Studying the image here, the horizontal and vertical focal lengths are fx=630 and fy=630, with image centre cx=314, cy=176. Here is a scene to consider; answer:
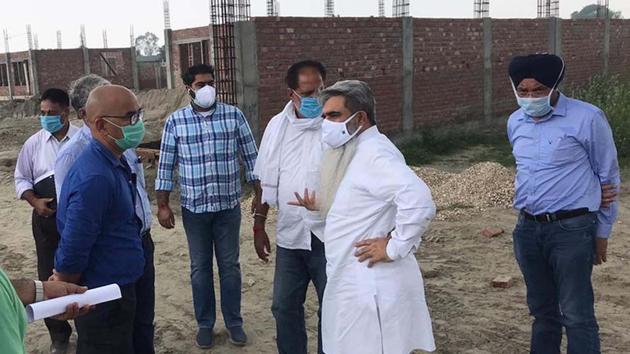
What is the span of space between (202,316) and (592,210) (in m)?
2.55

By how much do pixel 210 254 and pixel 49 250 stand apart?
1.07 m

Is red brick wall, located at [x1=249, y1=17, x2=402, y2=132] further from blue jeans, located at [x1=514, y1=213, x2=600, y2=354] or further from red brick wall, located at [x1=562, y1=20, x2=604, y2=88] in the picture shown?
blue jeans, located at [x1=514, y1=213, x2=600, y2=354]

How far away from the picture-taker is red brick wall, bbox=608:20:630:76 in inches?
706

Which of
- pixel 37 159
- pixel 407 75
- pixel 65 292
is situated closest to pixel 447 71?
pixel 407 75

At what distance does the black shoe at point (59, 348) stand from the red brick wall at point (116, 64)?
26640 millimetres

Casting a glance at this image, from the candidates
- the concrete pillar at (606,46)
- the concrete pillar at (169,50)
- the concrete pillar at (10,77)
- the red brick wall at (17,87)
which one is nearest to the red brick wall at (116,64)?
the red brick wall at (17,87)

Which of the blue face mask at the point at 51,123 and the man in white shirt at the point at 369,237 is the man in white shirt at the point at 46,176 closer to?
the blue face mask at the point at 51,123

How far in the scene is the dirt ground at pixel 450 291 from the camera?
14.4 ft

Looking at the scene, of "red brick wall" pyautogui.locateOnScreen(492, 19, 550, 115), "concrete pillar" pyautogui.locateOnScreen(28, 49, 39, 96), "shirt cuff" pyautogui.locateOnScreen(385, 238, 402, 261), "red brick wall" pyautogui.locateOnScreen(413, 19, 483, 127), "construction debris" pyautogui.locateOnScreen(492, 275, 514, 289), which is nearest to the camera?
"shirt cuff" pyautogui.locateOnScreen(385, 238, 402, 261)

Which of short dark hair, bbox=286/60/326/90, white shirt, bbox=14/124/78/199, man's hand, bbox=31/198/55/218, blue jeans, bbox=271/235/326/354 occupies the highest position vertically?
short dark hair, bbox=286/60/326/90

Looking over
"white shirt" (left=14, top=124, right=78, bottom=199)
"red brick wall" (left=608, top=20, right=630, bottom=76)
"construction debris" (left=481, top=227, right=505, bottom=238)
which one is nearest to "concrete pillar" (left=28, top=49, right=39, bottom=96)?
"red brick wall" (left=608, top=20, right=630, bottom=76)

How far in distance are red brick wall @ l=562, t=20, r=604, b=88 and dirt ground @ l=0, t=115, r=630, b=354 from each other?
372 inches

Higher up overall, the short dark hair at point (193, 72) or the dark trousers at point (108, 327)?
the short dark hair at point (193, 72)

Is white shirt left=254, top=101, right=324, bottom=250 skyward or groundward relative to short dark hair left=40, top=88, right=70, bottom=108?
groundward
